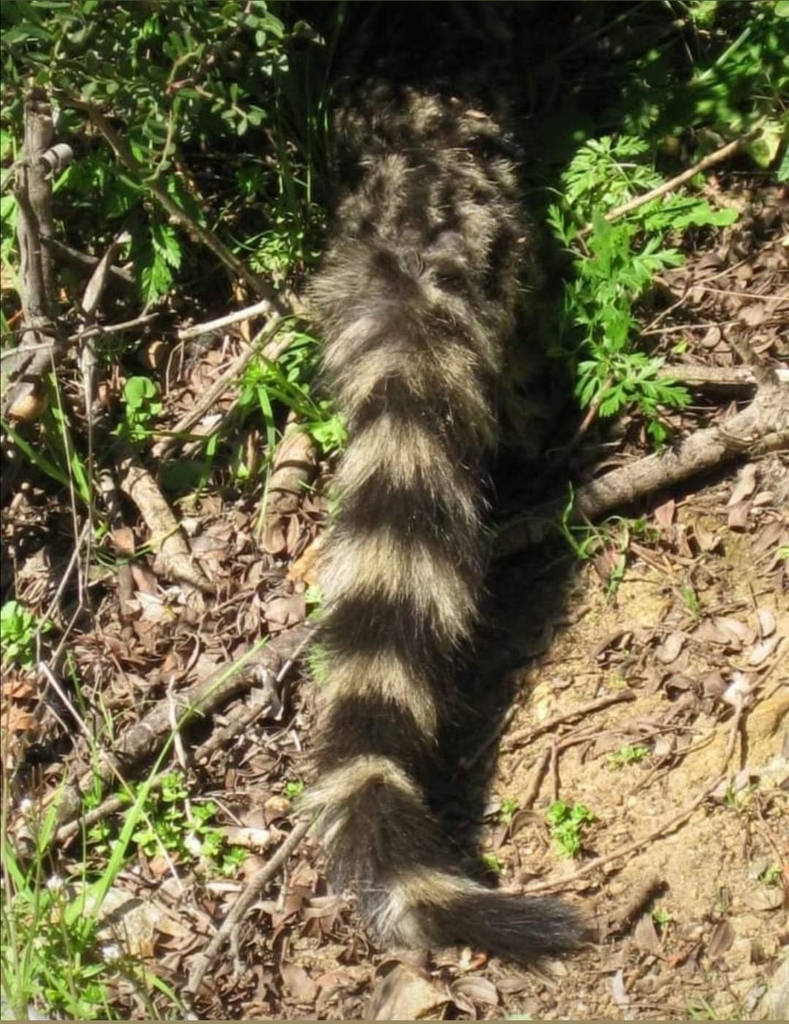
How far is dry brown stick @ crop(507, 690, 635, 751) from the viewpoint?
14.2ft

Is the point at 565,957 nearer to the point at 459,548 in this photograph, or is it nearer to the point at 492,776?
the point at 492,776

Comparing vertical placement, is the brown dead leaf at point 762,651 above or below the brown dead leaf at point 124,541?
below

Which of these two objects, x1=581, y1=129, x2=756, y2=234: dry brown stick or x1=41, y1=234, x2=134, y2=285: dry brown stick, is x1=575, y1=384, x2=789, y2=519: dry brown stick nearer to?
x1=581, y1=129, x2=756, y2=234: dry brown stick

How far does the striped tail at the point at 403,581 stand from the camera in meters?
3.68

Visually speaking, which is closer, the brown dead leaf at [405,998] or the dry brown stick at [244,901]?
the brown dead leaf at [405,998]

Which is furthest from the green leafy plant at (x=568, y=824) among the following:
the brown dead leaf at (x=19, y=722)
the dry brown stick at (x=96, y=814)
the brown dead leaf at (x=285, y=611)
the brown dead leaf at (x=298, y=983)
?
the brown dead leaf at (x=19, y=722)

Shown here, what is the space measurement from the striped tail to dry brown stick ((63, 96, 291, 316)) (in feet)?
1.41

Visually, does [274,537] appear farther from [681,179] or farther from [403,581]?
[681,179]

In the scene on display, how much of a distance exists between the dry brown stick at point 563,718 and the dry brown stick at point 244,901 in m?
0.66

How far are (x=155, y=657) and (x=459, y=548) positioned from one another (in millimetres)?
1248

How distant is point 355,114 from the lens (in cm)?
497

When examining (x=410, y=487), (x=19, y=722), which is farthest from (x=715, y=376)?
(x=19, y=722)

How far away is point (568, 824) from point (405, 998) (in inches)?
26.2

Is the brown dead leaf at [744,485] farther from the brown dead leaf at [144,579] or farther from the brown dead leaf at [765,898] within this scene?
the brown dead leaf at [144,579]
